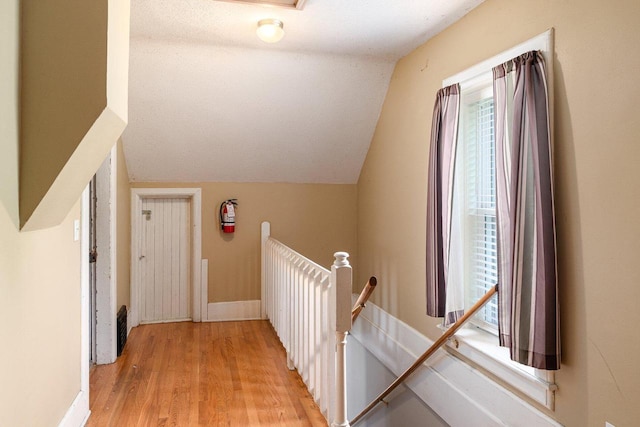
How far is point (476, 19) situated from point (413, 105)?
904 millimetres

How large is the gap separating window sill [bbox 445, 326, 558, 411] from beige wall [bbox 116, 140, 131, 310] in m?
2.87

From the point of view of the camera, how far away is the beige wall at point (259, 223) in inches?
192

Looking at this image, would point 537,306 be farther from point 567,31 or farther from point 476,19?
point 476,19

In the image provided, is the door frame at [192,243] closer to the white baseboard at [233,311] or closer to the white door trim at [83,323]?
the white baseboard at [233,311]

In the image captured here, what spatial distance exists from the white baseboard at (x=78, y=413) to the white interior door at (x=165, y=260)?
210cm

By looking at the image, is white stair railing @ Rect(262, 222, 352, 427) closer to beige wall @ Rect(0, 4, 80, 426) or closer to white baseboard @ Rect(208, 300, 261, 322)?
white baseboard @ Rect(208, 300, 261, 322)

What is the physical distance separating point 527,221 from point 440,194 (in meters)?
0.85

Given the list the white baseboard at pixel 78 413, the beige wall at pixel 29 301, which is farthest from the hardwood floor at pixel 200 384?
the beige wall at pixel 29 301

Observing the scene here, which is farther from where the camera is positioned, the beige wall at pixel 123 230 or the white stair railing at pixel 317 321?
the beige wall at pixel 123 230

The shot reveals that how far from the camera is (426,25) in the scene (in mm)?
3031

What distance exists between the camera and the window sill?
7.00ft

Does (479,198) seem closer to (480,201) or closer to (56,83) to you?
(480,201)

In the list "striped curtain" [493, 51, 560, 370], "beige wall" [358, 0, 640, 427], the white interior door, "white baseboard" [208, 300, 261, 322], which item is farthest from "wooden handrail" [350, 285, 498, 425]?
the white interior door

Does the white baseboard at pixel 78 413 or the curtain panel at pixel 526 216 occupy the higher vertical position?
the curtain panel at pixel 526 216
